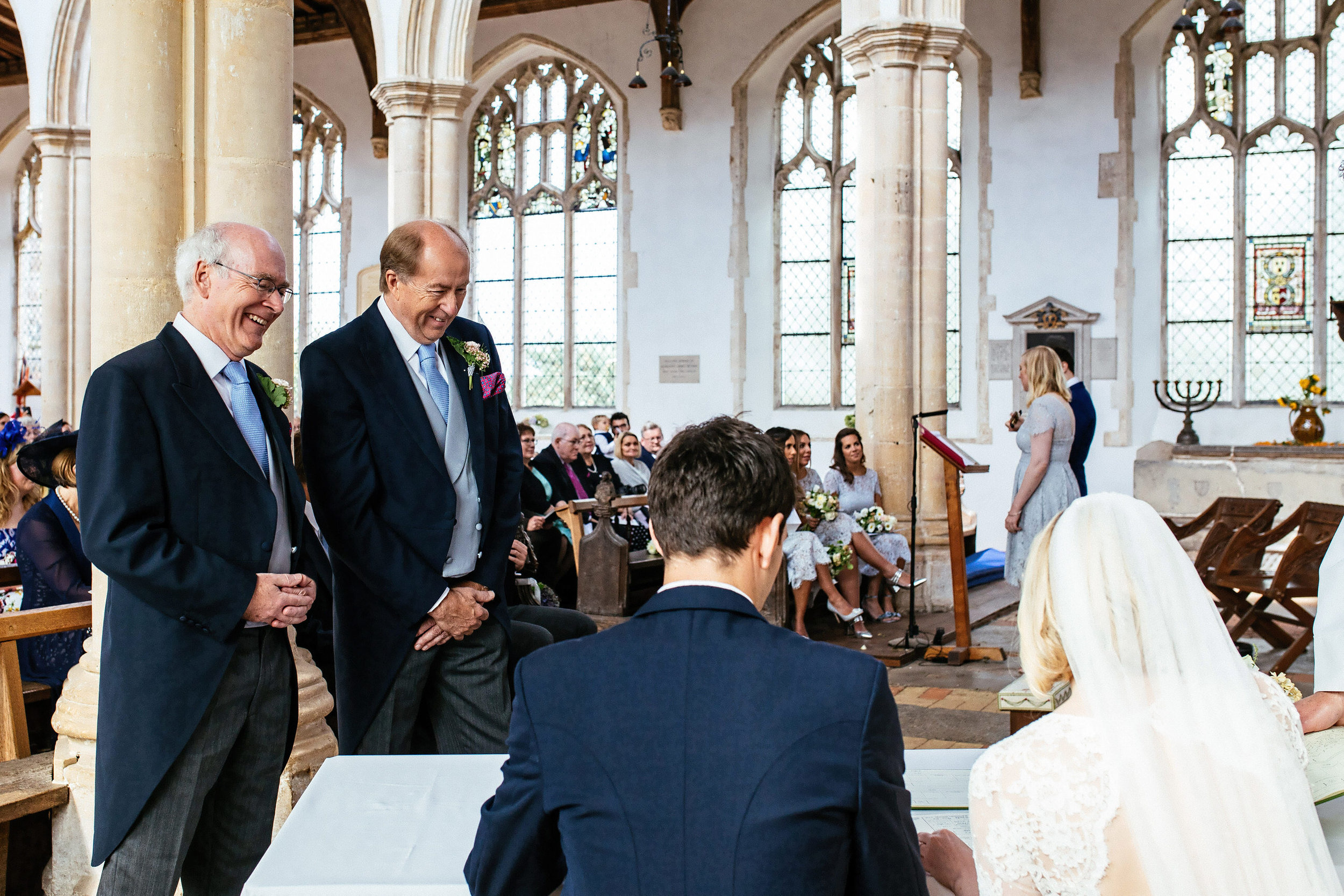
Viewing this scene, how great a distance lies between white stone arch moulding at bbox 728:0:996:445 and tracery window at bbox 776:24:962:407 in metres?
0.25

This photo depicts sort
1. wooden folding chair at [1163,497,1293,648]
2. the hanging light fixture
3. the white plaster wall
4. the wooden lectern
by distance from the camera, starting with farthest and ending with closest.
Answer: the white plaster wall
the hanging light fixture
wooden folding chair at [1163,497,1293,648]
the wooden lectern

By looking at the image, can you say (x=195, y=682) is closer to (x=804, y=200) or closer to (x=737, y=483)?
(x=737, y=483)

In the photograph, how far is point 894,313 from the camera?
23.3 ft

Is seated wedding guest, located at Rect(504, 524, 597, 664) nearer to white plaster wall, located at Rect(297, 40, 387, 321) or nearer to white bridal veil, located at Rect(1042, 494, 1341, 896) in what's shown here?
white bridal veil, located at Rect(1042, 494, 1341, 896)

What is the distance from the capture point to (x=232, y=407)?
200cm

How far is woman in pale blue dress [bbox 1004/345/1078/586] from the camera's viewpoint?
496 cm

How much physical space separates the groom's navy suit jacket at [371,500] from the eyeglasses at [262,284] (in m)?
0.21

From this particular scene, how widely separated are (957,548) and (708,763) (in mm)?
4315

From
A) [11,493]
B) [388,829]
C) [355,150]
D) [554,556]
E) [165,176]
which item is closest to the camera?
[388,829]

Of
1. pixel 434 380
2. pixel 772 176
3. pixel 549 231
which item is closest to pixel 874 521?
pixel 434 380

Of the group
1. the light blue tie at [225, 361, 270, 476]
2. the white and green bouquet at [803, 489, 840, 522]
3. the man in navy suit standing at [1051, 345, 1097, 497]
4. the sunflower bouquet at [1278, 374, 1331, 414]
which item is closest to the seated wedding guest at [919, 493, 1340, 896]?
the light blue tie at [225, 361, 270, 476]

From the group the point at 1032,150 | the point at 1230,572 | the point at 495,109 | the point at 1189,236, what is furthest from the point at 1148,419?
the point at 495,109

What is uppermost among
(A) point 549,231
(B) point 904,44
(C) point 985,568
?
(A) point 549,231

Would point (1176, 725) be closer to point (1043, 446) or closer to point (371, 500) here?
point (371, 500)
